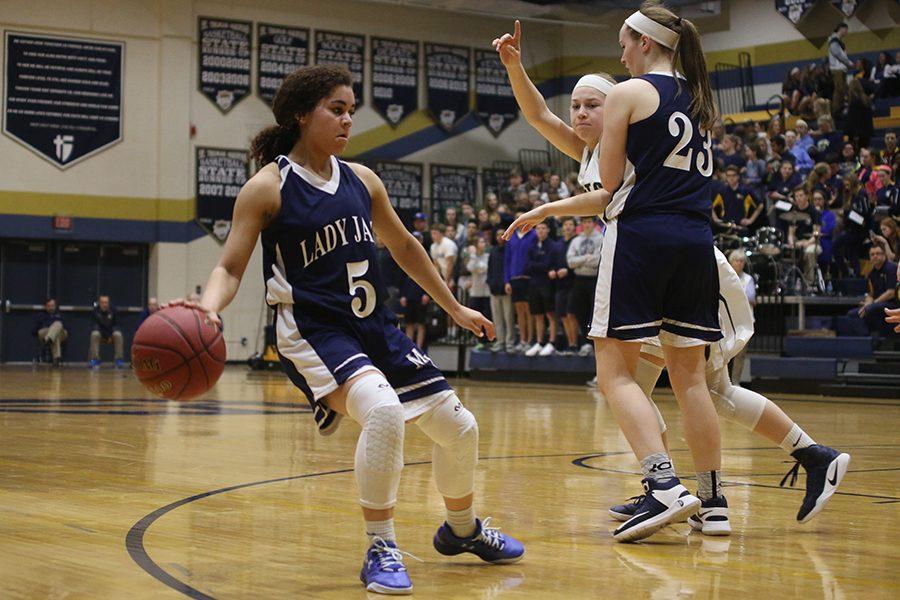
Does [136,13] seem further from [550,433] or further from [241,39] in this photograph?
[550,433]

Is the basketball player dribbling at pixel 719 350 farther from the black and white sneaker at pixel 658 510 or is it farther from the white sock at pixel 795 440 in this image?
the black and white sneaker at pixel 658 510

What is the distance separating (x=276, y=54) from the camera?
2548 cm

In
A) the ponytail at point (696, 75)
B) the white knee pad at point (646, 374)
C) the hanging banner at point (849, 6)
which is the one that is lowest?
the white knee pad at point (646, 374)

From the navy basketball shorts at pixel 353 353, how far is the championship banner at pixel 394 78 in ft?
76.0

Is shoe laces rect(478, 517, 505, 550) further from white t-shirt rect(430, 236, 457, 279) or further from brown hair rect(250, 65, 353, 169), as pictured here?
white t-shirt rect(430, 236, 457, 279)

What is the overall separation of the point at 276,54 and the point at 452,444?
2288 cm

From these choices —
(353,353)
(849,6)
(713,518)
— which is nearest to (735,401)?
(713,518)

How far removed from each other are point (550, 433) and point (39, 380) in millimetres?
10050

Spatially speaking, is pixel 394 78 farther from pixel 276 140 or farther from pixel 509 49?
pixel 276 140

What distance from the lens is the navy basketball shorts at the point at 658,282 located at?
4.21 metres

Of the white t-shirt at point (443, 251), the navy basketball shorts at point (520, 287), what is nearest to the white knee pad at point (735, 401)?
the navy basketball shorts at point (520, 287)

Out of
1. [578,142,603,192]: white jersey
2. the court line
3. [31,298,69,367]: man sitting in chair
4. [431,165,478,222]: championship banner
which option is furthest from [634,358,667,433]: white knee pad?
[431,165,478,222]: championship banner

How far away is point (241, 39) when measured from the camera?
82.5 feet

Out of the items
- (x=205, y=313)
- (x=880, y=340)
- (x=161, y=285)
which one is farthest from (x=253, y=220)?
(x=161, y=285)
